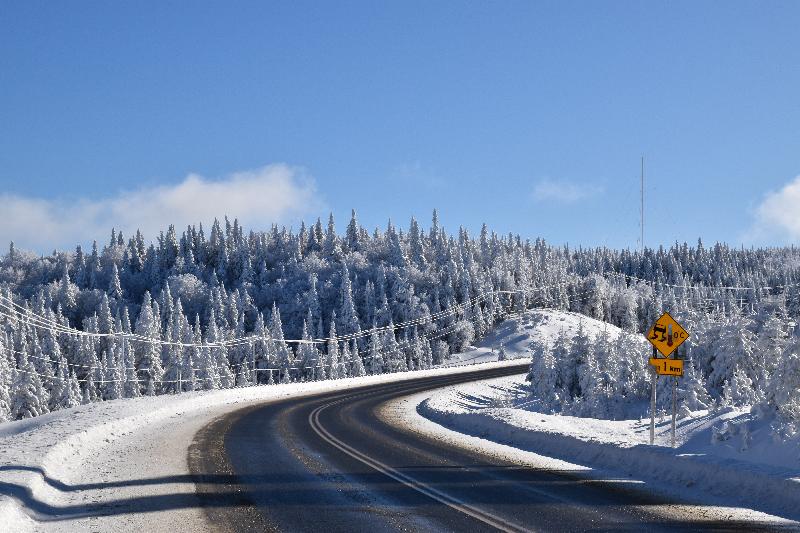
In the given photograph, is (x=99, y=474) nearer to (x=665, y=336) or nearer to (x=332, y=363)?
(x=665, y=336)

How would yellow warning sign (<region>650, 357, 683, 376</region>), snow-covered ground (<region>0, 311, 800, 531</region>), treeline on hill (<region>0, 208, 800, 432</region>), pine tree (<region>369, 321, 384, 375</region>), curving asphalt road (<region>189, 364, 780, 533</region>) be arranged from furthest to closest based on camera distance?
pine tree (<region>369, 321, 384, 375</region>) → treeline on hill (<region>0, 208, 800, 432</region>) → yellow warning sign (<region>650, 357, 683, 376</region>) → snow-covered ground (<region>0, 311, 800, 531</region>) → curving asphalt road (<region>189, 364, 780, 533</region>)

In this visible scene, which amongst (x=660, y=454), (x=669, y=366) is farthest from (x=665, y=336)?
(x=660, y=454)

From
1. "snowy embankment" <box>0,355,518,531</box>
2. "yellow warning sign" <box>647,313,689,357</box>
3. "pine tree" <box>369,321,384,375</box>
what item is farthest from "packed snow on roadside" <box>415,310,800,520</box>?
"pine tree" <box>369,321,384,375</box>

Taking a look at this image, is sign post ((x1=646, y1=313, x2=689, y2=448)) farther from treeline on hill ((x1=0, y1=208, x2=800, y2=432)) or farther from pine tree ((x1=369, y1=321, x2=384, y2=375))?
pine tree ((x1=369, y1=321, x2=384, y2=375))

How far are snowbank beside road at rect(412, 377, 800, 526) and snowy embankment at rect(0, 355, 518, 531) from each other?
8.25m

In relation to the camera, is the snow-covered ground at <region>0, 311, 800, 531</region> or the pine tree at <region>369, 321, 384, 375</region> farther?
the pine tree at <region>369, 321, 384, 375</region>

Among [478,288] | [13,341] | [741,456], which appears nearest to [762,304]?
[741,456]

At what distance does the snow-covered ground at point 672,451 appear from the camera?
10281 millimetres

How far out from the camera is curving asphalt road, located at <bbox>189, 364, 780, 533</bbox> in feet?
29.2

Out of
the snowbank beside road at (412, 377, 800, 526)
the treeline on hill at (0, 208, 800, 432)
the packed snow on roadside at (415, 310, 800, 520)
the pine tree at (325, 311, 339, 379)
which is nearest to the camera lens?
the snowbank beside road at (412, 377, 800, 526)

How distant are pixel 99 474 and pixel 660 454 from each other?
11169mm

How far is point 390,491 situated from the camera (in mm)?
11094

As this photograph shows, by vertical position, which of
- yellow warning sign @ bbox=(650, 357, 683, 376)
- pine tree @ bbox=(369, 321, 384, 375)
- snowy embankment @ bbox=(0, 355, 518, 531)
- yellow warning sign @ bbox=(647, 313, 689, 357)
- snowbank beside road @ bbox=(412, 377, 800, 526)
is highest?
yellow warning sign @ bbox=(647, 313, 689, 357)

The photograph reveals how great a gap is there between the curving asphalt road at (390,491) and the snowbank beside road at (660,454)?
1292mm
